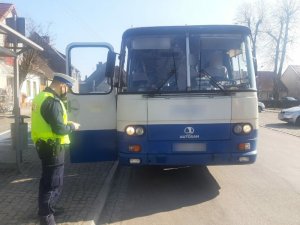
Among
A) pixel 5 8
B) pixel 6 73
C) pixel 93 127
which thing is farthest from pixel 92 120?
pixel 5 8

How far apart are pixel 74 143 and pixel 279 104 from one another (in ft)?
171

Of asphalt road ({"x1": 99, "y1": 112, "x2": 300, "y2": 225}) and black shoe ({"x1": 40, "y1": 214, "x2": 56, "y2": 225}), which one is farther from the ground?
black shoe ({"x1": 40, "y1": 214, "x2": 56, "y2": 225})

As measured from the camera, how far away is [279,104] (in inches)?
2191

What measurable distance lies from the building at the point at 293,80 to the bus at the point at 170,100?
245 ft

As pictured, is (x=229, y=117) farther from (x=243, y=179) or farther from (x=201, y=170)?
(x=201, y=170)

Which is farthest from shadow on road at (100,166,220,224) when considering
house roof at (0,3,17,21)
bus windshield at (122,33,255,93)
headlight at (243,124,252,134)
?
house roof at (0,3,17,21)

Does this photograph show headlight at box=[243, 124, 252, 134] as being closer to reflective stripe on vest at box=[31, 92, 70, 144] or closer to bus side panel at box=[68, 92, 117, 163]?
bus side panel at box=[68, 92, 117, 163]

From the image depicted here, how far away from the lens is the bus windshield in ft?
22.5

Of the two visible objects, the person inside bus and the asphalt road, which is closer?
the asphalt road

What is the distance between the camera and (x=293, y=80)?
8050 centimetres

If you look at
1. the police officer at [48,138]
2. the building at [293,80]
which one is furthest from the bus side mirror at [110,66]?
the building at [293,80]

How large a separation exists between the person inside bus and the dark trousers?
305cm

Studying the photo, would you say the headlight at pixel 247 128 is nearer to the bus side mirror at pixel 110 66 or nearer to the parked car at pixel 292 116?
the bus side mirror at pixel 110 66

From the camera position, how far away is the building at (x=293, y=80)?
7825 cm
